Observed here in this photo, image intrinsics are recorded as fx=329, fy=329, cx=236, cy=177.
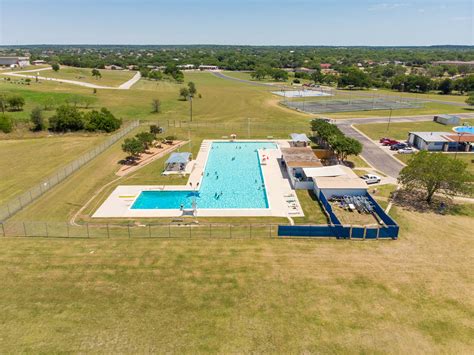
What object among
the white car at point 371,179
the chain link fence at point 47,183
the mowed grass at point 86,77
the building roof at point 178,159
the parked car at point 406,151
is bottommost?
the chain link fence at point 47,183

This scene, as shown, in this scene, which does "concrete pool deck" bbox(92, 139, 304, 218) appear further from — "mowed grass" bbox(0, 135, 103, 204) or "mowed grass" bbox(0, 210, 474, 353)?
"mowed grass" bbox(0, 135, 103, 204)

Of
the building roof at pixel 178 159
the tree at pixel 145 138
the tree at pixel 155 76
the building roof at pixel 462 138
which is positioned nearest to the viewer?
the building roof at pixel 178 159

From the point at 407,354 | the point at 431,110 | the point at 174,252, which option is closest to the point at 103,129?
the point at 174,252

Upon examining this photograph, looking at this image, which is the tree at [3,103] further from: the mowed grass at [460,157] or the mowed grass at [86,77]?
the mowed grass at [460,157]

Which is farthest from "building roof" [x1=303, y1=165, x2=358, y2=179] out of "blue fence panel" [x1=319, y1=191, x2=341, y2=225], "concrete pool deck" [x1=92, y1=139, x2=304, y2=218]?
"blue fence panel" [x1=319, y1=191, x2=341, y2=225]

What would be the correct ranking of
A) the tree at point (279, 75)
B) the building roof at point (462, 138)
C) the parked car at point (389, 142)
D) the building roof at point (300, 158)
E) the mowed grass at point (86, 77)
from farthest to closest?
1. the tree at point (279, 75)
2. the mowed grass at point (86, 77)
3. the parked car at point (389, 142)
4. the building roof at point (462, 138)
5. the building roof at point (300, 158)

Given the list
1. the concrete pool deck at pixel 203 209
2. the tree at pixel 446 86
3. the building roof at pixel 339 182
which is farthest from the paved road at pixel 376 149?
the tree at pixel 446 86

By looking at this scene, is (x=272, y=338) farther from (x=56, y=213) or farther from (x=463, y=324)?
(x=56, y=213)
